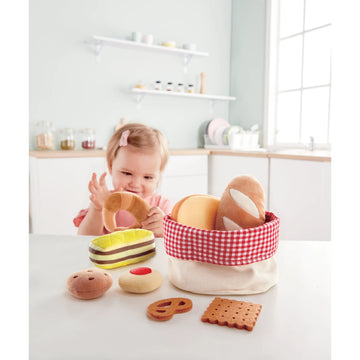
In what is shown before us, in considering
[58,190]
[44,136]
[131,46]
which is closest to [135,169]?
[58,190]

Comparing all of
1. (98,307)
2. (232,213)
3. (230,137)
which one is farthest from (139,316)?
(230,137)

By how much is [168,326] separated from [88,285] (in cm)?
12

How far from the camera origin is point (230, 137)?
3.39 m

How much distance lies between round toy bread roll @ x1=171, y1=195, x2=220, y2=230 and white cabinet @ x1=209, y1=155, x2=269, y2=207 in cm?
228

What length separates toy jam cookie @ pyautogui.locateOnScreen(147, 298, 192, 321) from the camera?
0.41 meters

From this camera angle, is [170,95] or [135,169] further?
[170,95]

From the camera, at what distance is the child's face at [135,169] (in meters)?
1.23

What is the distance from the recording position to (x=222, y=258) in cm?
47

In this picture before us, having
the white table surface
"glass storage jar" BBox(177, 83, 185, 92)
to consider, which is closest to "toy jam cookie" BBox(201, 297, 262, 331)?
the white table surface

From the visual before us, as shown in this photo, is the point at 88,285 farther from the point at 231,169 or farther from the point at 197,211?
the point at 231,169

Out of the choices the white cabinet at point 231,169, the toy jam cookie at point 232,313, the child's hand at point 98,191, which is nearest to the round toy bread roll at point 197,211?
the toy jam cookie at point 232,313

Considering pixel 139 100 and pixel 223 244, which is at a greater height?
pixel 139 100

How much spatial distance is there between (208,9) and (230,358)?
396cm
